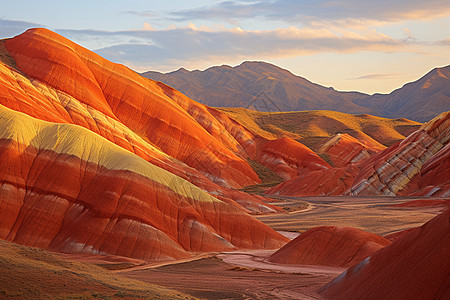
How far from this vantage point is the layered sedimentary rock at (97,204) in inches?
1698

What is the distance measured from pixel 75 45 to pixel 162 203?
6459 cm

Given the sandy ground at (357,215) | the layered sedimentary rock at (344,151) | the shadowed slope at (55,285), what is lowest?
the sandy ground at (357,215)

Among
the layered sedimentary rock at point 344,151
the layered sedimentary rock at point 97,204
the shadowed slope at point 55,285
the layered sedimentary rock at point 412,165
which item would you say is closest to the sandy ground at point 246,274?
the layered sedimentary rock at point 97,204

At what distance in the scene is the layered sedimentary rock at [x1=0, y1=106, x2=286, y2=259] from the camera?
43.1 m

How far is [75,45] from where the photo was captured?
102750 millimetres

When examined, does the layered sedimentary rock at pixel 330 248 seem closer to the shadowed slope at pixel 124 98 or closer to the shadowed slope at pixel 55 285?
the shadowed slope at pixel 55 285

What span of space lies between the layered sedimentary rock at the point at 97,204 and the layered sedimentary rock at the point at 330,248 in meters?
9.08

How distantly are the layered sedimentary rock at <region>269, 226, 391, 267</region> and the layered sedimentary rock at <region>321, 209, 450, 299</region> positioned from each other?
12.0m

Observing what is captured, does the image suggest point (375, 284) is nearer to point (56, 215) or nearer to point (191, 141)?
point (56, 215)

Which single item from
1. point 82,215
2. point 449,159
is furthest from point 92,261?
point 449,159

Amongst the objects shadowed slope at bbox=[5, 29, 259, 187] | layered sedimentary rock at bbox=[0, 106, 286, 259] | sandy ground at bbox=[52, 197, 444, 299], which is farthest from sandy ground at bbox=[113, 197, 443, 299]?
shadowed slope at bbox=[5, 29, 259, 187]

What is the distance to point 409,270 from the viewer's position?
879 inches

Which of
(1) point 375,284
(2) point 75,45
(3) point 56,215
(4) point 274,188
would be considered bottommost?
(4) point 274,188

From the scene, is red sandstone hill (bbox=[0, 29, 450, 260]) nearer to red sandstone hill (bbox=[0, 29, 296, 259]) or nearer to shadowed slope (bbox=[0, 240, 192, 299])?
red sandstone hill (bbox=[0, 29, 296, 259])
